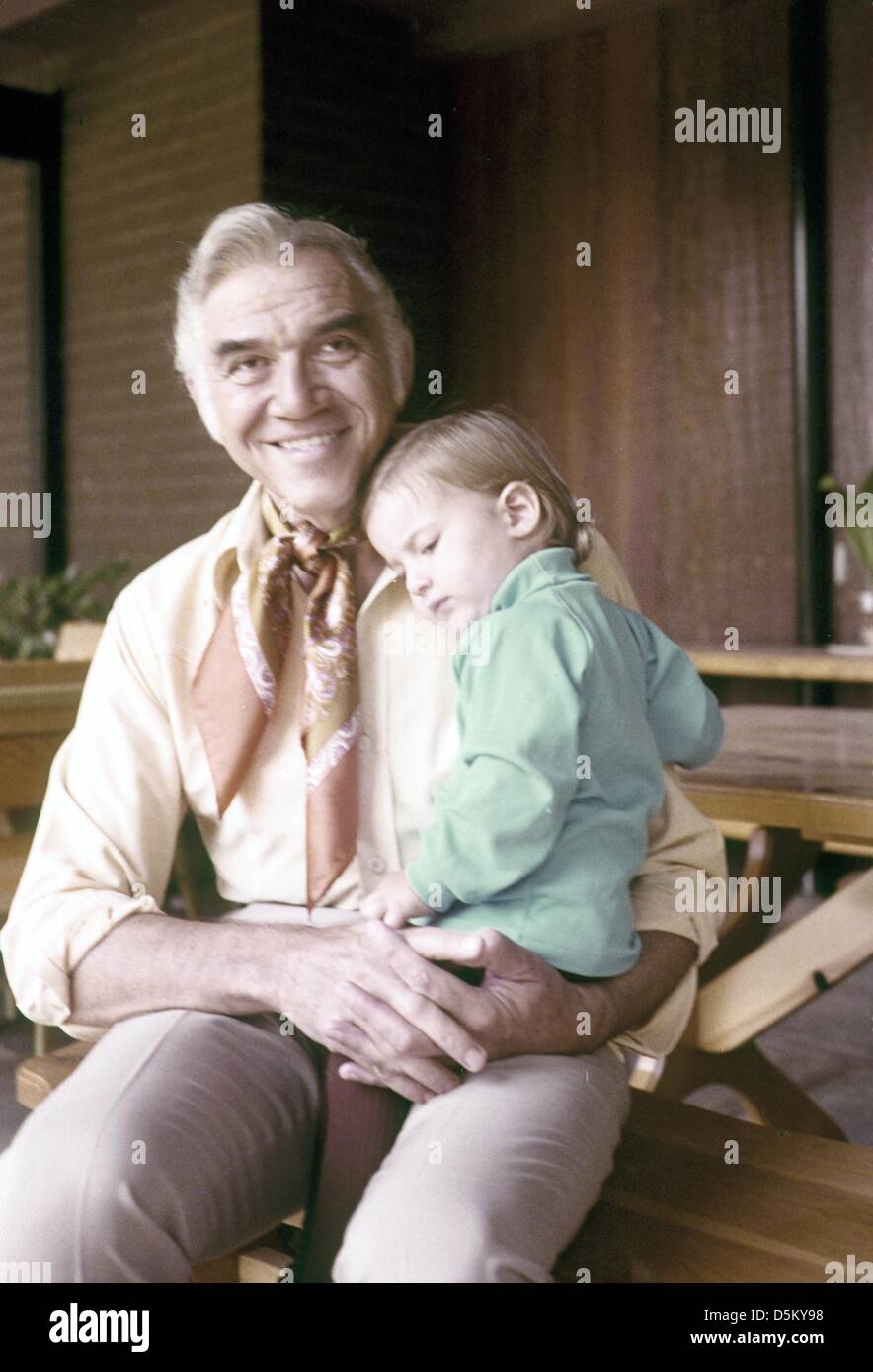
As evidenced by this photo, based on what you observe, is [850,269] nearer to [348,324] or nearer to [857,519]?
[857,519]

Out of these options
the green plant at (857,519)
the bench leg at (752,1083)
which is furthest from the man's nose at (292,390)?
the green plant at (857,519)

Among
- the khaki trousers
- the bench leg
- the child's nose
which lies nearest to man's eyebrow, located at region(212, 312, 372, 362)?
the child's nose

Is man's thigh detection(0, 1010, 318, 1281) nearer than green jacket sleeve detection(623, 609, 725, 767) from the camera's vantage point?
Yes

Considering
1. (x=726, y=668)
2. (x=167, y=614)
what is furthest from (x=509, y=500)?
(x=726, y=668)

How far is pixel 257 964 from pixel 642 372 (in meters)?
3.31

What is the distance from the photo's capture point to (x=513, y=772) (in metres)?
1.01

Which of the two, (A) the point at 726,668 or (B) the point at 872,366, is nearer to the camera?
(A) the point at 726,668

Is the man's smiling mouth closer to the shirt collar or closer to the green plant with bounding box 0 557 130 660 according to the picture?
the shirt collar

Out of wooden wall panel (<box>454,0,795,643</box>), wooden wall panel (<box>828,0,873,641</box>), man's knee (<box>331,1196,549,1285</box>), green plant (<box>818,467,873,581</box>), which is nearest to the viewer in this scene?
man's knee (<box>331,1196,549,1285</box>)

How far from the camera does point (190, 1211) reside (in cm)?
101

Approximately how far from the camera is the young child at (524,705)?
1.02m

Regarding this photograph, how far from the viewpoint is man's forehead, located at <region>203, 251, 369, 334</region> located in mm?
1136

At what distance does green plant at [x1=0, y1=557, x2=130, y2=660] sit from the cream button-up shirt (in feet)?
4.07
